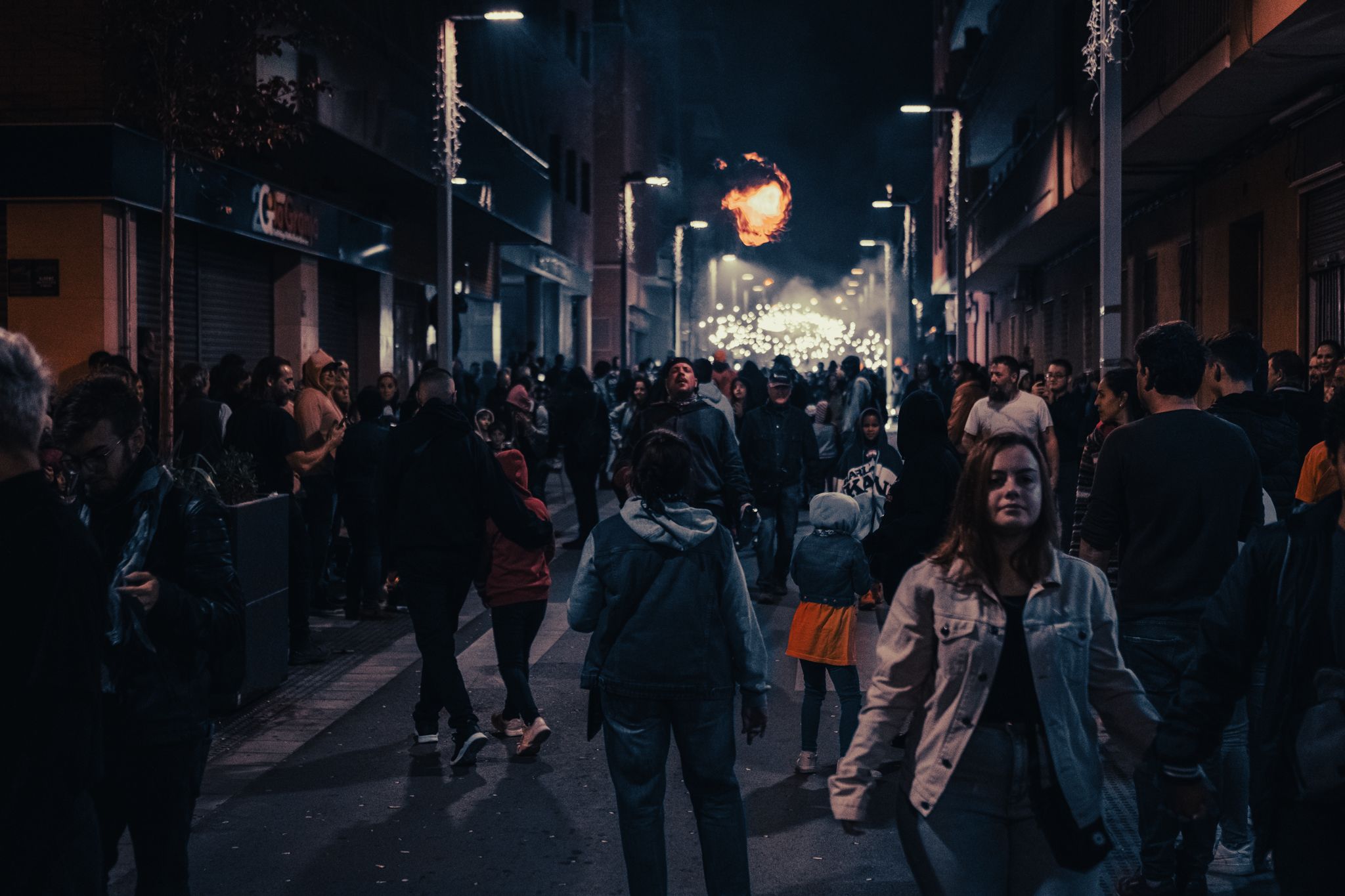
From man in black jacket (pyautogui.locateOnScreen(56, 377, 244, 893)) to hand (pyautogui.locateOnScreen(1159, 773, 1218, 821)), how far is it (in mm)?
2352

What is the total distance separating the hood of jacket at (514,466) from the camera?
7.83 m

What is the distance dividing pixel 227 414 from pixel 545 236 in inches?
936

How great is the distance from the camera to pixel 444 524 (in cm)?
734

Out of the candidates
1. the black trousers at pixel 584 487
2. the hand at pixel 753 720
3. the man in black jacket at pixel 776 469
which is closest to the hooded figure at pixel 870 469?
the man in black jacket at pixel 776 469

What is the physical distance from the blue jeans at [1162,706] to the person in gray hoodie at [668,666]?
1.32 m

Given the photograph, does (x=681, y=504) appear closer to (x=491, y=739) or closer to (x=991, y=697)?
(x=991, y=697)

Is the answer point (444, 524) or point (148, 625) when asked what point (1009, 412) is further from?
point (148, 625)

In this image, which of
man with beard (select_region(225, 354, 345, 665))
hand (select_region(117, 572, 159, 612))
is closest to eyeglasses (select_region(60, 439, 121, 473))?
hand (select_region(117, 572, 159, 612))

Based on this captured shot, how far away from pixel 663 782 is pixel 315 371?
7.61 metres

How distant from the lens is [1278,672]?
10.8ft

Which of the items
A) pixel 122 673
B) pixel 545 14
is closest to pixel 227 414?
pixel 122 673

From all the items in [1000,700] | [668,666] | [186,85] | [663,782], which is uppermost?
[186,85]

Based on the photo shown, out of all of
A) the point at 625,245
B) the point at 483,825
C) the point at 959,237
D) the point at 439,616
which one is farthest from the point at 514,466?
the point at 625,245

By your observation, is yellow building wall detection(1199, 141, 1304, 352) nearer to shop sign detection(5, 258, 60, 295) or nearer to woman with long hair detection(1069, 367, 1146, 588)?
woman with long hair detection(1069, 367, 1146, 588)
